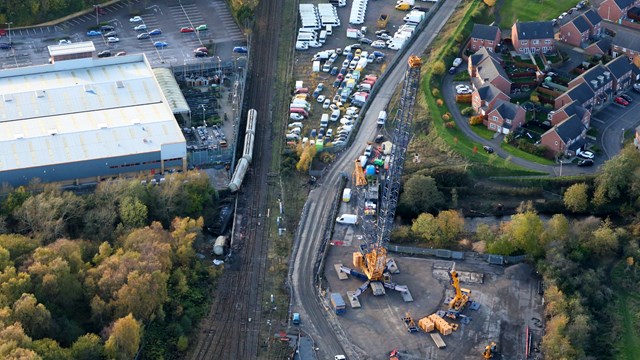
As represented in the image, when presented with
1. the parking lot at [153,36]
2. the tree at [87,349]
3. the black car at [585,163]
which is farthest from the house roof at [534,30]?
the tree at [87,349]

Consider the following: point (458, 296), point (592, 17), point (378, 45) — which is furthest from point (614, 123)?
point (458, 296)

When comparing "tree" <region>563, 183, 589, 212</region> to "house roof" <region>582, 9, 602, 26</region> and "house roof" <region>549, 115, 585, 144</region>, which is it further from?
"house roof" <region>582, 9, 602, 26</region>

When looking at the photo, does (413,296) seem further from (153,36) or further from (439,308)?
(153,36)

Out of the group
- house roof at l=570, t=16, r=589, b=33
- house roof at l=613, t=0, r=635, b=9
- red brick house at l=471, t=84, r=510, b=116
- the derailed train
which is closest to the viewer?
the derailed train

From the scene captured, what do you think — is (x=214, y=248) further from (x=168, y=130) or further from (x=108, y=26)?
(x=108, y=26)

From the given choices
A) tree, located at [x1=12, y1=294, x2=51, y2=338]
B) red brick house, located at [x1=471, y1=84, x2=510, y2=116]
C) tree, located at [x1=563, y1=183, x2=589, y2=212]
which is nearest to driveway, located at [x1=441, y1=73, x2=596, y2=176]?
red brick house, located at [x1=471, y1=84, x2=510, y2=116]

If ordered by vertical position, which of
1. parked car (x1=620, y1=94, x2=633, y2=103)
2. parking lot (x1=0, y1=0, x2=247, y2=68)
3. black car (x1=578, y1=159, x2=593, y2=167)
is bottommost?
parking lot (x1=0, y1=0, x2=247, y2=68)

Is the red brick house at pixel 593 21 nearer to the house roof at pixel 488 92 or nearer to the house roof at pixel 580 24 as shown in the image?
the house roof at pixel 580 24
